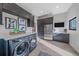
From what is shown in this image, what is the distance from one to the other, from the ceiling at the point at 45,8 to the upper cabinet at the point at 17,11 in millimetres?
83

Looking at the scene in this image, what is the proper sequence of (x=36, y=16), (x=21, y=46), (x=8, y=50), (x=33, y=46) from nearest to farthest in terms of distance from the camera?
(x=8, y=50)
(x=21, y=46)
(x=36, y=16)
(x=33, y=46)

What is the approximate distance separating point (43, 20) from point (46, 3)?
443 mm

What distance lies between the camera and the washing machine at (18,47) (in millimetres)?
1731

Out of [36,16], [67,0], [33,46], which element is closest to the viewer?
[67,0]

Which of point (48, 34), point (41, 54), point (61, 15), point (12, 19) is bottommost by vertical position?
point (41, 54)

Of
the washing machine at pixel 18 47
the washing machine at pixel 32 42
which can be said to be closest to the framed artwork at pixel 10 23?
the washing machine at pixel 18 47

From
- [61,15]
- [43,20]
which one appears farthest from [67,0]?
[43,20]

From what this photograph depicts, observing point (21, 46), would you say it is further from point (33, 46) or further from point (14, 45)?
point (33, 46)

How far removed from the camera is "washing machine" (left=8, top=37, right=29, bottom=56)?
5.68 ft

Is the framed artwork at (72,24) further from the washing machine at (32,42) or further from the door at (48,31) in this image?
the washing machine at (32,42)

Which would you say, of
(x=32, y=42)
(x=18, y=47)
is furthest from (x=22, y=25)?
(x=32, y=42)

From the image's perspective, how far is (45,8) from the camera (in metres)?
2.07

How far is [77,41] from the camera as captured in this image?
2406 millimetres

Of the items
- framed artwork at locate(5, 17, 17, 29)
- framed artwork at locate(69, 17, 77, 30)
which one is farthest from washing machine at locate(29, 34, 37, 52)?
framed artwork at locate(69, 17, 77, 30)
